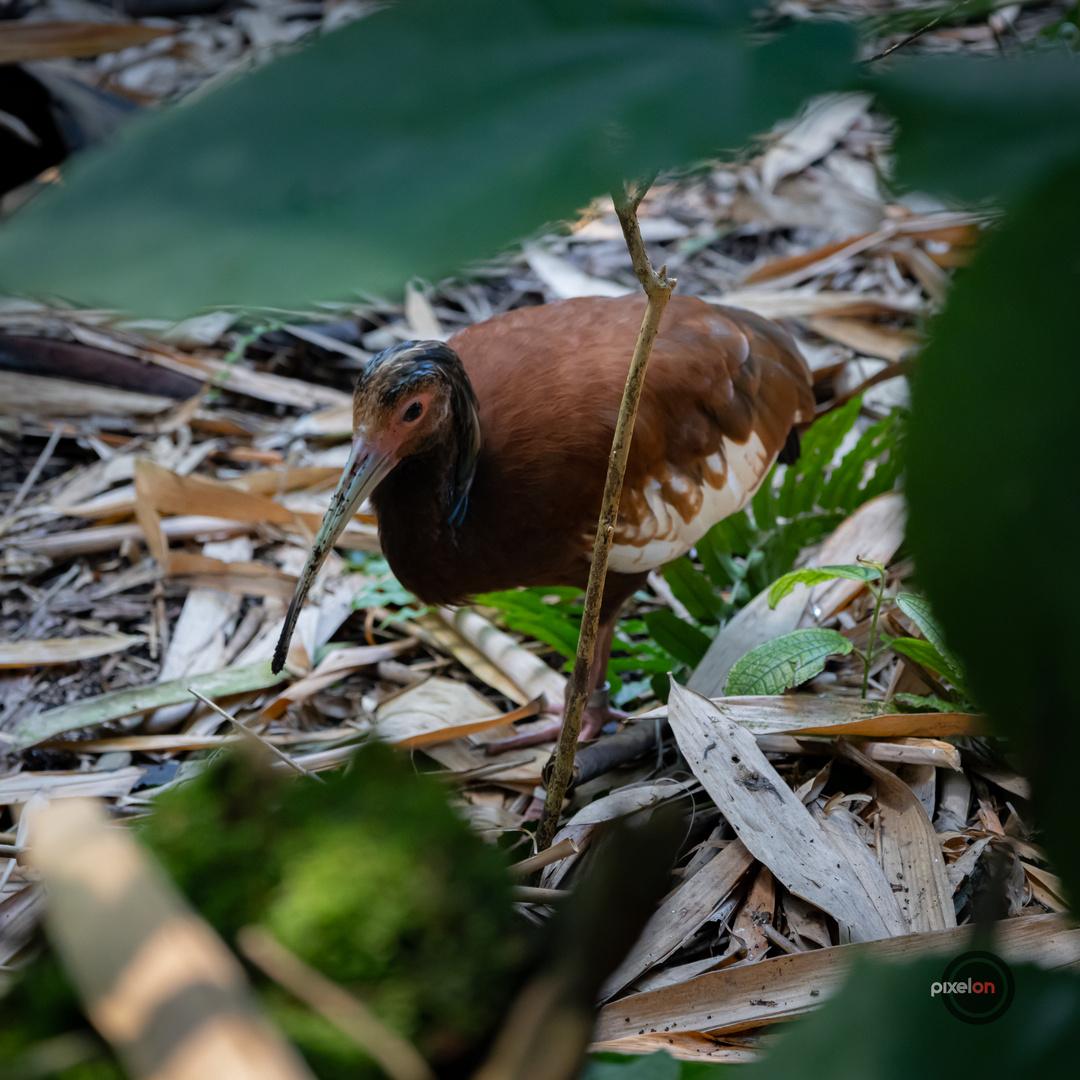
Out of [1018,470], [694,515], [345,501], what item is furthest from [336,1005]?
[694,515]

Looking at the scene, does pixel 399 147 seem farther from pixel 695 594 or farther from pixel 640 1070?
pixel 695 594

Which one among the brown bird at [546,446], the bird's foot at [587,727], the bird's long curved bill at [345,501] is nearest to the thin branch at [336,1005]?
the bird's long curved bill at [345,501]

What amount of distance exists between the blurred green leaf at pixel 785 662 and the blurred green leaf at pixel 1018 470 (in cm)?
125

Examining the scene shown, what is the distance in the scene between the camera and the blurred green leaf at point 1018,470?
349mm

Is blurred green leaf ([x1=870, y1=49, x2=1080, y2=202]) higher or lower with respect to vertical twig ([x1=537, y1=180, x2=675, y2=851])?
higher

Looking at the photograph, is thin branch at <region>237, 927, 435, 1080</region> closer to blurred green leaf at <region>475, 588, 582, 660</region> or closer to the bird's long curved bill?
the bird's long curved bill

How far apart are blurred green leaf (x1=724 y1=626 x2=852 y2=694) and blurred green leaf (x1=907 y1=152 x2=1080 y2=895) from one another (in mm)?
1245

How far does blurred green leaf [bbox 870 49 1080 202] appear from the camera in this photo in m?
0.35

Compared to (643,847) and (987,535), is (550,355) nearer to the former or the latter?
(643,847)

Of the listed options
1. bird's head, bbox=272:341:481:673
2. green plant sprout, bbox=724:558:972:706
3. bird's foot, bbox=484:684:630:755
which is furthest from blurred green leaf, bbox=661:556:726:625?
bird's head, bbox=272:341:481:673

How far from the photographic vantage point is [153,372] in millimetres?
2830

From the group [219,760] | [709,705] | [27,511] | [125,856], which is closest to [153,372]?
[27,511]

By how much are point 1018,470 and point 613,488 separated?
0.76m

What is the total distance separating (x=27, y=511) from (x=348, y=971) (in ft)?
7.30
